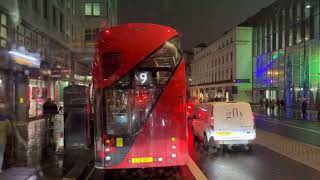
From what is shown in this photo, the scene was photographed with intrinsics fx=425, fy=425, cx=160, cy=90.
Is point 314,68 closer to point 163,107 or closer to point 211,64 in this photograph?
point 163,107

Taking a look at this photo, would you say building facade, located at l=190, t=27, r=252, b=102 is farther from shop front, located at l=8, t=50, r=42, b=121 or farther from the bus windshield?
the bus windshield

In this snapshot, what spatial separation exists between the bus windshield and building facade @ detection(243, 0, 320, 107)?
111 feet

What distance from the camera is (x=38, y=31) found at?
29766 mm

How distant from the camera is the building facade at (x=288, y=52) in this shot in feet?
149

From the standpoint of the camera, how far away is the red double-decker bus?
9.97m

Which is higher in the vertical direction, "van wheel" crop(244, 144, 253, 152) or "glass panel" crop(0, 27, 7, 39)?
"glass panel" crop(0, 27, 7, 39)

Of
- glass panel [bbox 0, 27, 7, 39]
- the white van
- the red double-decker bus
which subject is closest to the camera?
the red double-decker bus

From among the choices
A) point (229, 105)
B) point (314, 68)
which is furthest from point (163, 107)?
point (314, 68)

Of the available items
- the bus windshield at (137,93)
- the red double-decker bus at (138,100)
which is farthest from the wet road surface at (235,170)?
the bus windshield at (137,93)

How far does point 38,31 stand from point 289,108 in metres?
33.9

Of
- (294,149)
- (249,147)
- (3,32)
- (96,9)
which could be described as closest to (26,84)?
(3,32)

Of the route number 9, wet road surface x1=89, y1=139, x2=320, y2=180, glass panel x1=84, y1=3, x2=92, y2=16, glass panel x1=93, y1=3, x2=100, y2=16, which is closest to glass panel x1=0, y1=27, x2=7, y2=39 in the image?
wet road surface x1=89, y1=139, x2=320, y2=180

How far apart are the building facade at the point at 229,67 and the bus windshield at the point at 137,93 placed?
46.2 metres

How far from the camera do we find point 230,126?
15.0 metres
